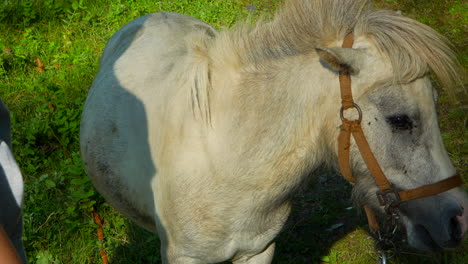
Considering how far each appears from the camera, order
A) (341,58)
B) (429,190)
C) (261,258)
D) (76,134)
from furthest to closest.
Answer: (76,134), (261,258), (429,190), (341,58)

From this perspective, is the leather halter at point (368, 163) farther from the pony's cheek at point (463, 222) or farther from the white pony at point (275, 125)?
the pony's cheek at point (463, 222)

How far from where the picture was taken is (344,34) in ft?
8.05

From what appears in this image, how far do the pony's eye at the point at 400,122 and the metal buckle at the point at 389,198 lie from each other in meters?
0.28

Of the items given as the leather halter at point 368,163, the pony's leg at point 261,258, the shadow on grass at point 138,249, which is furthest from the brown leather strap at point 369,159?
the shadow on grass at point 138,249

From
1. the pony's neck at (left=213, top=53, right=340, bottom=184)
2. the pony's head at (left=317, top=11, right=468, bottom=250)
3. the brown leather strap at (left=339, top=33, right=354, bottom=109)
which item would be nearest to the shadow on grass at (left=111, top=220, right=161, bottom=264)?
the pony's neck at (left=213, top=53, right=340, bottom=184)

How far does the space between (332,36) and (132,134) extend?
118 cm

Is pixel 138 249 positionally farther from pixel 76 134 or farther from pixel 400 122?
pixel 400 122

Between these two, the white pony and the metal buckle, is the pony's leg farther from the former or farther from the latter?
the metal buckle

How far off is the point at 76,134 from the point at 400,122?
3217 millimetres

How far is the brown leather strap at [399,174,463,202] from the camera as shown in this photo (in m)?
2.40

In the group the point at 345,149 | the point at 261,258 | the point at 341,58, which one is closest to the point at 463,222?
the point at 345,149

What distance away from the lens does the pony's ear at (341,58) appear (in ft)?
7.44

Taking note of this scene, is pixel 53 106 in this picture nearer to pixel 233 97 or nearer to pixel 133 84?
pixel 133 84

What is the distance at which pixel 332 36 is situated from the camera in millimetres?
2465
